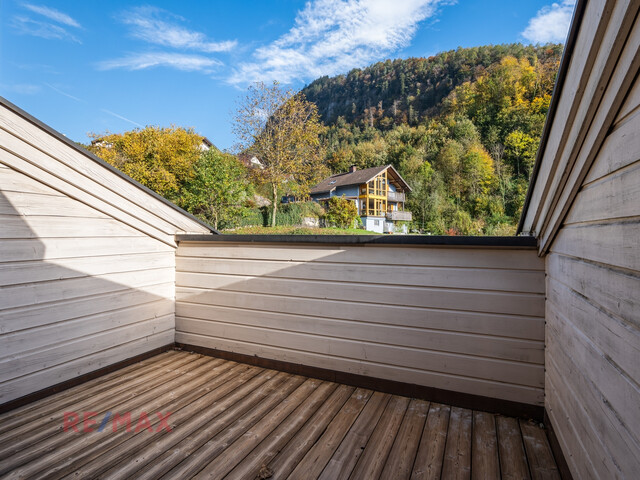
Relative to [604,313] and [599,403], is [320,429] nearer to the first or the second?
[599,403]

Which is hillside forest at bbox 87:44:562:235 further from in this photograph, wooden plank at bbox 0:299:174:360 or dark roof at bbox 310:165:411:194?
wooden plank at bbox 0:299:174:360

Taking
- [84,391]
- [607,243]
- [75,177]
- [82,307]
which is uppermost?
[75,177]

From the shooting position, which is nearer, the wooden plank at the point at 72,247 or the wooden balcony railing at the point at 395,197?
the wooden plank at the point at 72,247

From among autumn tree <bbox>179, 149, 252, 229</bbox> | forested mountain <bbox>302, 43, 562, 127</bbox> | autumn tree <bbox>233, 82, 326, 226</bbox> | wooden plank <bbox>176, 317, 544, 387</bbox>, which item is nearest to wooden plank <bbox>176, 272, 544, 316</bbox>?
wooden plank <bbox>176, 317, 544, 387</bbox>

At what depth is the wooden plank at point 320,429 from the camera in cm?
125

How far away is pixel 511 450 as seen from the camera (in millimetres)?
1318

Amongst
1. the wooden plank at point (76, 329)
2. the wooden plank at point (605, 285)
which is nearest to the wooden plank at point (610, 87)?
the wooden plank at point (605, 285)

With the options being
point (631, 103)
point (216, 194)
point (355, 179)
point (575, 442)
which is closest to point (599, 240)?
point (631, 103)

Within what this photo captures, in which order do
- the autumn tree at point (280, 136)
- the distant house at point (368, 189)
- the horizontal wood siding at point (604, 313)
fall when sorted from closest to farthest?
the horizontal wood siding at point (604, 313)
the autumn tree at point (280, 136)
the distant house at point (368, 189)

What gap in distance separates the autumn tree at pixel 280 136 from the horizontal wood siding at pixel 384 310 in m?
9.71

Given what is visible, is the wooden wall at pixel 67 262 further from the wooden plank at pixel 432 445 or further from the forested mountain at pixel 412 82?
the forested mountain at pixel 412 82

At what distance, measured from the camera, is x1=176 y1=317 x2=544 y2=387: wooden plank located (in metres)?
1.57

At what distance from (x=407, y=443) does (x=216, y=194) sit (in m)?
9.54

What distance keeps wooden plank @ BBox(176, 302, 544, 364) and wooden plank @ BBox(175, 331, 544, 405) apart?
140 mm
